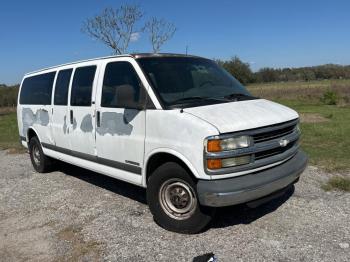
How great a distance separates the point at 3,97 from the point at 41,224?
42.1 metres

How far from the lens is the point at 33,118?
7645mm

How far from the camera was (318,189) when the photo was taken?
6.08m

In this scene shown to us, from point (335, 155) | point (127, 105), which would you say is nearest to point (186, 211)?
point (127, 105)

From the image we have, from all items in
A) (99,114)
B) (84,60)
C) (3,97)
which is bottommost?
(3,97)

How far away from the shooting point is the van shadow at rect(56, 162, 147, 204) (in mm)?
6125

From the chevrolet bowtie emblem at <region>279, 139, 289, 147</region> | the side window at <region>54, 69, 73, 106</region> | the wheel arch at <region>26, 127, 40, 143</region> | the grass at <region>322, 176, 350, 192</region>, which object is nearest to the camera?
the chevrolet bowtie emblem at <region>279, 139, 289, 147</region>

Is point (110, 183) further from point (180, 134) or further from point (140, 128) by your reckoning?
point (180, 134)

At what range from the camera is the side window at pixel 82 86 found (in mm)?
5656

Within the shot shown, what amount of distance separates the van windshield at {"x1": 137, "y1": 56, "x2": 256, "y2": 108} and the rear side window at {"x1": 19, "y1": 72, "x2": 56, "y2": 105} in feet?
9.06

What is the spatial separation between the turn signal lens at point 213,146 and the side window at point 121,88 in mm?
1141

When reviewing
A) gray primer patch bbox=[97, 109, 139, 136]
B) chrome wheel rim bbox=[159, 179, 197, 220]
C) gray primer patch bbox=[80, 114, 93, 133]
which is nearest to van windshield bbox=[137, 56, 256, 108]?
gray primer patch bbox=[97, 109, 139, 136]

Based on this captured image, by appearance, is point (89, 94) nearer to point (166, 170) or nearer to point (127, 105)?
point (127, 105)

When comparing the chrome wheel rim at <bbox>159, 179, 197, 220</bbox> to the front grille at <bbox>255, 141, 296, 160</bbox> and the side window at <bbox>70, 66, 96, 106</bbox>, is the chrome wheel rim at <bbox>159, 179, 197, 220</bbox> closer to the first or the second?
the front grille at <bbox>255, 141, 296, 160</bbox>

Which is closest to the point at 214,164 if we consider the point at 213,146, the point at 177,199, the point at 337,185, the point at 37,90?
the point at 213,146
